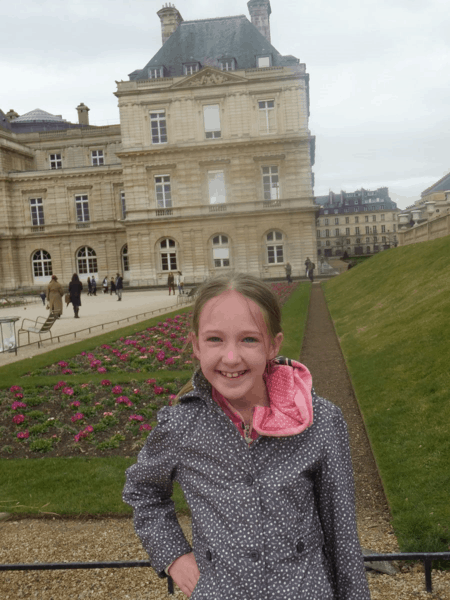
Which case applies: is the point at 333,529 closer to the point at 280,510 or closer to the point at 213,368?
the point at 280,510

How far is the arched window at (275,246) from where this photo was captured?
3791cm

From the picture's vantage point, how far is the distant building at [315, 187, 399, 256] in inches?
3782

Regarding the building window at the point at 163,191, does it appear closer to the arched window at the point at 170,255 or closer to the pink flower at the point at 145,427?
the arched window at the point at 170,255

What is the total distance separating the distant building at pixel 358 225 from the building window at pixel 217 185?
5888 cm

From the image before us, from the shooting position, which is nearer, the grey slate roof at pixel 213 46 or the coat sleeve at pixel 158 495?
the coat sleeve at pixel 158 495

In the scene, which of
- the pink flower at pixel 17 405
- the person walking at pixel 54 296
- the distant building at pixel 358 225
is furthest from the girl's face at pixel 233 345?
the distant building at pixel 358 225

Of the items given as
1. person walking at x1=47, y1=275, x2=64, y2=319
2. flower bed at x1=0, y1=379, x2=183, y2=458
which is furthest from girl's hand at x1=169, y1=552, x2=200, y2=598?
person walking at x1=47, y1=275, x2=64, y2=319

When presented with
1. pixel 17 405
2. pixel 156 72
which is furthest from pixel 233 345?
pixel 156 72

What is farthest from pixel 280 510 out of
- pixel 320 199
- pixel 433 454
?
pixel 320 199

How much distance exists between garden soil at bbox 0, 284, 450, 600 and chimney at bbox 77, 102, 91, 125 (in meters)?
50.9

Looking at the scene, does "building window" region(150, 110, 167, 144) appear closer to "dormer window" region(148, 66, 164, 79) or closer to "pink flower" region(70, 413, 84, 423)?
"dormer window" region(148, 66, 164, 79)

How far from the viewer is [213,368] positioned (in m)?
1.89

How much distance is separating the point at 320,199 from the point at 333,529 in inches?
4236

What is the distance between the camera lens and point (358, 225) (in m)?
96.8
